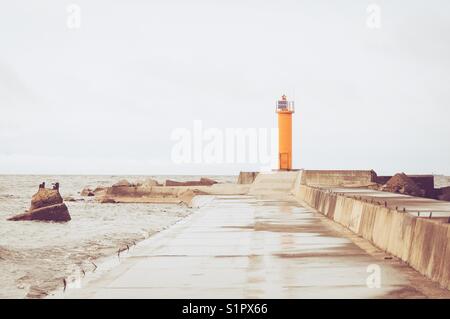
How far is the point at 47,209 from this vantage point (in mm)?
32531

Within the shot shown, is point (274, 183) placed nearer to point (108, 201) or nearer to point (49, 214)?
point (49, 214)

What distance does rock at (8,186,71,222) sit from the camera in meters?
32.5

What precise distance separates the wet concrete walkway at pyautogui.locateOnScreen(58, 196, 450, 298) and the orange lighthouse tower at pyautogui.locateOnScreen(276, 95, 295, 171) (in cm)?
3776

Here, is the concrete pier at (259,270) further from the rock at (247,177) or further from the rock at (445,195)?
the rock at (247,177)

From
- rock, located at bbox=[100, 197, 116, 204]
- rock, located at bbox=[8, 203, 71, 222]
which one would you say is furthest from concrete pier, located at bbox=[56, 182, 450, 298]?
rock, located at bbox=[100, 197, 116, 204]

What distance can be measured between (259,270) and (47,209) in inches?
1010

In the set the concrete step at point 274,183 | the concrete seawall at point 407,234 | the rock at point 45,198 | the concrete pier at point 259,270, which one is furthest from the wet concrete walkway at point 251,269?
the concrete step at point 274,183

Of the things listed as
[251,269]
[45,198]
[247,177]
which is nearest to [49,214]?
[45,198]

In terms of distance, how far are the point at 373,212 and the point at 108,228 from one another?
60.4 ft

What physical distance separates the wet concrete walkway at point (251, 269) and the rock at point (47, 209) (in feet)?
63.9

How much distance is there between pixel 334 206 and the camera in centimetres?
1861

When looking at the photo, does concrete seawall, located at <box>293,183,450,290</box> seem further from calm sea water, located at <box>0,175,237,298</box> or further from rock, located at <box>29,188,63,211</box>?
rock, located at <box>29,188,63,211</box>
